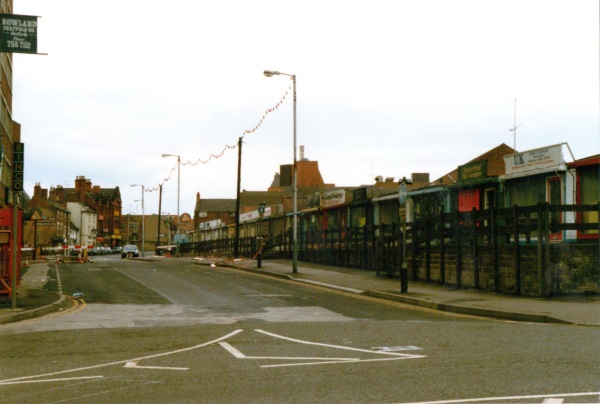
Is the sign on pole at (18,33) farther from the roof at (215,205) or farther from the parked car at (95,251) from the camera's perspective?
the roof at (215,205)

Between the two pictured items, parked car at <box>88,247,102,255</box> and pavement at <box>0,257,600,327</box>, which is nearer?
pavement at <box>0,257,600,327</box>

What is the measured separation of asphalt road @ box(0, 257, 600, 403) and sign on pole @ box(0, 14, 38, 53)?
253 inches

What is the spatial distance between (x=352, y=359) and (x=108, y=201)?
134714 millimetres

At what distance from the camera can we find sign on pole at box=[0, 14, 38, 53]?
53.0 feet

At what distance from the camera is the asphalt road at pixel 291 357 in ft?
23.8

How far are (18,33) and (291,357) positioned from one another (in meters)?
11.3

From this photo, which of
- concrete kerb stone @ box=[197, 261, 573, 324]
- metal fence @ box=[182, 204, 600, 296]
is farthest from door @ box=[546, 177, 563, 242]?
concrete kerb stone @ box=[197, 261, 573, 324]

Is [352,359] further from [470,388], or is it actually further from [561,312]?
[561,312]

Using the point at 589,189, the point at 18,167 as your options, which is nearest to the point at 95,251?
the point at 18,167

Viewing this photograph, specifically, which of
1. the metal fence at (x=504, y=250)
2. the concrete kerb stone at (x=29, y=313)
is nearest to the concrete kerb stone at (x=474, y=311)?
the metal fence at (x=504, y=250)

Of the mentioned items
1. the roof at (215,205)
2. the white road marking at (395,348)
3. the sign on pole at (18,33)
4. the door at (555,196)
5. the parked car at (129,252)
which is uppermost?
the roof at (215,205)

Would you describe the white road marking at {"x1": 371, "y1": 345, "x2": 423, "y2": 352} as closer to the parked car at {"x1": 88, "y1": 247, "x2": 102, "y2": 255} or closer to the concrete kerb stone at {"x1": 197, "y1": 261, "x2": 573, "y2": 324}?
the concrete kerb stone at {"x1": 197, "y1": 261, "x2": 573, "y2": 324}

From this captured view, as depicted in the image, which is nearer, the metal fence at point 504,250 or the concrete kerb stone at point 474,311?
the concrete kerb stone at point 474,311

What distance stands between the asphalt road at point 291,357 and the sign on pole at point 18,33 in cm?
642
